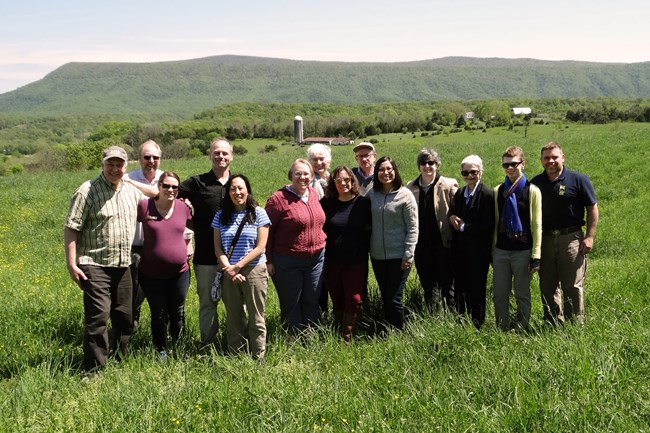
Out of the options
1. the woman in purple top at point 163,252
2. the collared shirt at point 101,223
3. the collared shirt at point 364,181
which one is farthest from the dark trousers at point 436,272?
the collared shirt at point 101,223

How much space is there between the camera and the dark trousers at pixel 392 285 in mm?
5672

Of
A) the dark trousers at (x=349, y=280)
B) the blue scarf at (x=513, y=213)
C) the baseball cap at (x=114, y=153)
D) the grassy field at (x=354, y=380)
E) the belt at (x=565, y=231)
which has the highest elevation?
the baseball cap at (x=114, y=153)

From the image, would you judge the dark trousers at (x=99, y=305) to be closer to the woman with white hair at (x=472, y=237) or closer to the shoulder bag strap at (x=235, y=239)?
the shoulder bag strap at (x=235, y=239)

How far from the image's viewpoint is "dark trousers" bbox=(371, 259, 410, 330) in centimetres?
567

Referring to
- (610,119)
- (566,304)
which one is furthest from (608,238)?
(610,119)

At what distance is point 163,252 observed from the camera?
17.1ft

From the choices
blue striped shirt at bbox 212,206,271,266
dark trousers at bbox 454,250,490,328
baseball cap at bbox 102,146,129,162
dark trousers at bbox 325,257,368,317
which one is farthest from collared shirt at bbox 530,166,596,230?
baseball cap at bbox 102,146,129,162

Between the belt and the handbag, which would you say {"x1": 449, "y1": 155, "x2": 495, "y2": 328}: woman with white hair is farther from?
the handbag

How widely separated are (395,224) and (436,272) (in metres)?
0.96

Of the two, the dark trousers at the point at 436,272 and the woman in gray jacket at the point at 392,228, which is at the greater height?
the woman in gray jacket at the point at 392,228

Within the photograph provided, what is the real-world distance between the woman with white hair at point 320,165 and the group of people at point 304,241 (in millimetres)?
27

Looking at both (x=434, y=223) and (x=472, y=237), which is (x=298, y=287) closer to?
(x=434, y=223)

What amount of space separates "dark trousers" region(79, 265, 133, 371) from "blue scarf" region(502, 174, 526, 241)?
374 centimetres

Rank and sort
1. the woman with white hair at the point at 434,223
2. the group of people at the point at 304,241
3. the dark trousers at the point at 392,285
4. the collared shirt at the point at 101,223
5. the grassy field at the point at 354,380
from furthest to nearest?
the woman with white hair at the point at 434,223 < the dark trousers at the point at 392,285 < the group of people at the point at 304,241 < the collared shirt at the point at 101,223 < the grassy field at the point at 354,380
